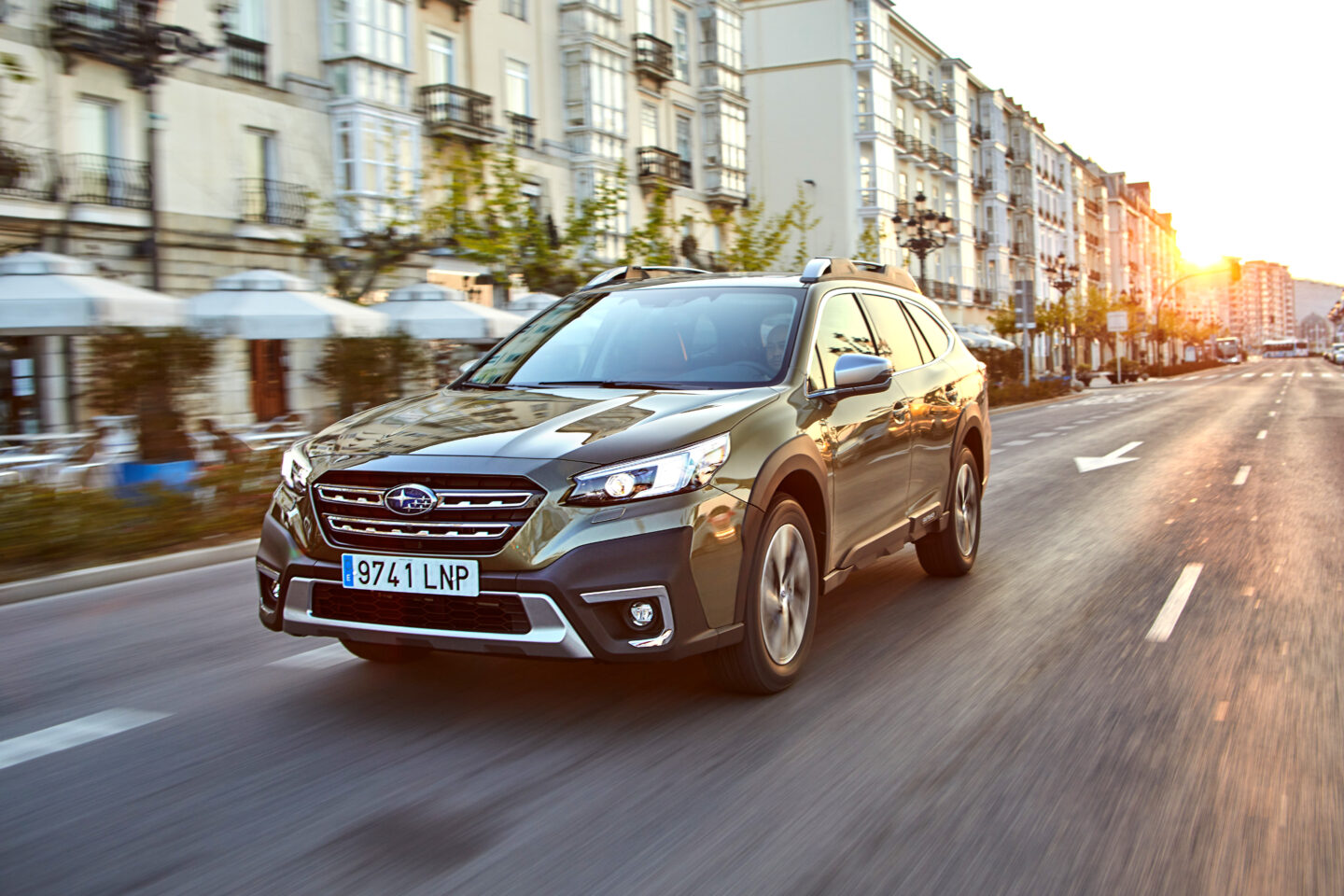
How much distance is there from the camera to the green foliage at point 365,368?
14.8 meters

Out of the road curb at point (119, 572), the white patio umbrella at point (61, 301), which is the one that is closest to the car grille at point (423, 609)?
the road curb at point (119, 572)

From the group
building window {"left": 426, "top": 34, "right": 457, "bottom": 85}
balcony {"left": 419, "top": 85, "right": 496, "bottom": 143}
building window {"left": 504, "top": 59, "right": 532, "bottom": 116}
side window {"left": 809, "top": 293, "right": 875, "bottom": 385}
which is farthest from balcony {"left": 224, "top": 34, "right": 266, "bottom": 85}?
side window {"left": 809, "top": 293, "right": 875, "bottom": 385}

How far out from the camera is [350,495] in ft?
14.1

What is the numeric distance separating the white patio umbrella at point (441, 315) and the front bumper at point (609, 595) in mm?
15799

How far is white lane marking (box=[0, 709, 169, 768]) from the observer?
420 centimetres

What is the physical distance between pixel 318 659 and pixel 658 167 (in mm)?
36568

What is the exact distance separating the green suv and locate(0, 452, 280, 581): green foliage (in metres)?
4.37

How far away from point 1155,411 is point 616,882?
29.0 metres

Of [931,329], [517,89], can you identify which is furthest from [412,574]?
[517,89]

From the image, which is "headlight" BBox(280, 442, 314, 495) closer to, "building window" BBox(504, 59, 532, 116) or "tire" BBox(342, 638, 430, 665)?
"tire" BBox(342, 638, 430, 665)

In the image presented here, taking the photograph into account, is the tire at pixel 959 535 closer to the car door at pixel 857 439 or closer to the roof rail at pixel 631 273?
the car door at pixel 857 439

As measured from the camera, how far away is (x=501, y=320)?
2138 cm

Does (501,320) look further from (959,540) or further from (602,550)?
(602,550)

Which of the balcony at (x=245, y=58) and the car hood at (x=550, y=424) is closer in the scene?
the car hood at (x=550, y=424)
